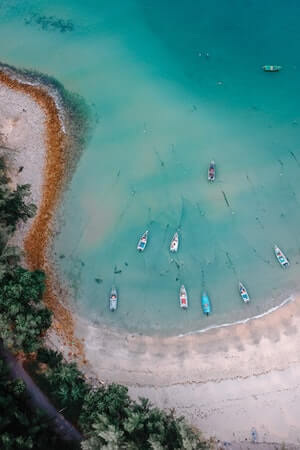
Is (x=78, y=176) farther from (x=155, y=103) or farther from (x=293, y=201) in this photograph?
(x=293, y=201)

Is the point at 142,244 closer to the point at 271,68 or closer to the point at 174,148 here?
the point at 174,148

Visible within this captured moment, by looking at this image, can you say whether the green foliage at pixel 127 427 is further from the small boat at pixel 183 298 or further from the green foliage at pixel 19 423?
the small boat at pixel 183 298

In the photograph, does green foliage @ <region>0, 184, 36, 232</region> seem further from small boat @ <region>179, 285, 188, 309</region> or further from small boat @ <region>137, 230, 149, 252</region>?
small boat @ <region>179, 285, 188, 309</region>

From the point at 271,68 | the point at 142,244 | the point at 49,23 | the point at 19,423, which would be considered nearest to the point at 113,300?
the point at 142,244

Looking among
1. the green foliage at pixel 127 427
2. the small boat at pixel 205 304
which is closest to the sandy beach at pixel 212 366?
the small boat at pixel 205 304

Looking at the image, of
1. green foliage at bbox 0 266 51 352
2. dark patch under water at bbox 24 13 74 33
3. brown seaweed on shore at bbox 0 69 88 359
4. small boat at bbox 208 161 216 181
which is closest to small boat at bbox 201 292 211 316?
brown seaweed on shore at bbox 0 69 88 359

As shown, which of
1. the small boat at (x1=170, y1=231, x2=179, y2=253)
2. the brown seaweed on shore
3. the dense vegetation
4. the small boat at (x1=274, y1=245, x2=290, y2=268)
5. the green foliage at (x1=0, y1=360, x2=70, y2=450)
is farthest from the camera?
the small boat at (x1=170, y1=231, x2=179, y2=253)
